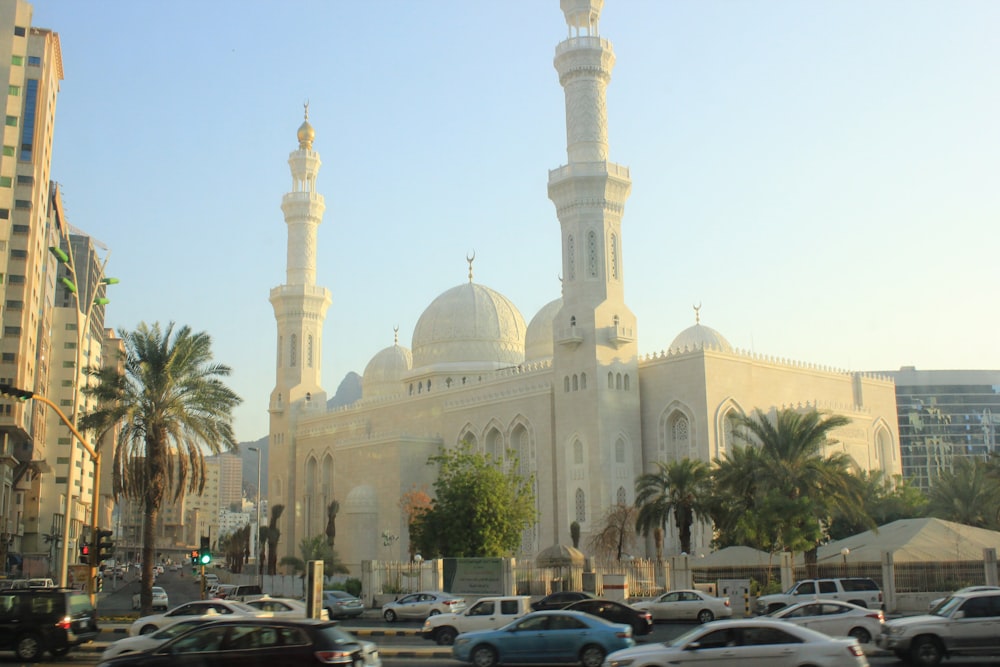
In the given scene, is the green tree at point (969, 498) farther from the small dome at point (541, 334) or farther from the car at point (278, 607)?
the car at point (278, 607)

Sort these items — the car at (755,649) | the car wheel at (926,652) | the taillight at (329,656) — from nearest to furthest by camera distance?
the taillight at (329,656) → the car at (755,649) → the car wheel at (926,652)

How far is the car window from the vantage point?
11.0m

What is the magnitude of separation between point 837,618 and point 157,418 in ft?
55.9

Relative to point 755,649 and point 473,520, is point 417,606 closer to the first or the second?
point 473,520

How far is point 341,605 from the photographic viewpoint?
27812 millimetres

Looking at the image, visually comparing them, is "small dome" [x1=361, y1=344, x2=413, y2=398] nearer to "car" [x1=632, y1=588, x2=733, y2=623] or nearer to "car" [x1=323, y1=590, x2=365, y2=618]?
"car" [x1=323, y1=590, x2=365, y2=618]

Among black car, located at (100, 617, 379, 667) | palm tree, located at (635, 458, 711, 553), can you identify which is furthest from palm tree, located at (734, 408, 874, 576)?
black car, located at (100, 617, 379, 667)

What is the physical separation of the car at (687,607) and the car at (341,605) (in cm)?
828

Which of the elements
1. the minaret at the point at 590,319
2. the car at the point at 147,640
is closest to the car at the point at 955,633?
the car at the point at 147,640

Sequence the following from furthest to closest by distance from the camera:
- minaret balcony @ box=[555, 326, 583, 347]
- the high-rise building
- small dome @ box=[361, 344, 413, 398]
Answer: the high-rise building
small dome @ box=[361, 344, 413, 398]
minaret balcony @ box=[555, 326, 583, 347]

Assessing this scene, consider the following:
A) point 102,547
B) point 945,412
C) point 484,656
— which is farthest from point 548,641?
point 945,412

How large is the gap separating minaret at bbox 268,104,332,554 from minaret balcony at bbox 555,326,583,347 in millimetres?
20936

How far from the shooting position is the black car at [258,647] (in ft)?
34.7

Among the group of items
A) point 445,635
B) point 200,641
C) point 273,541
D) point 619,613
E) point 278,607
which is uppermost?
point 273,541
